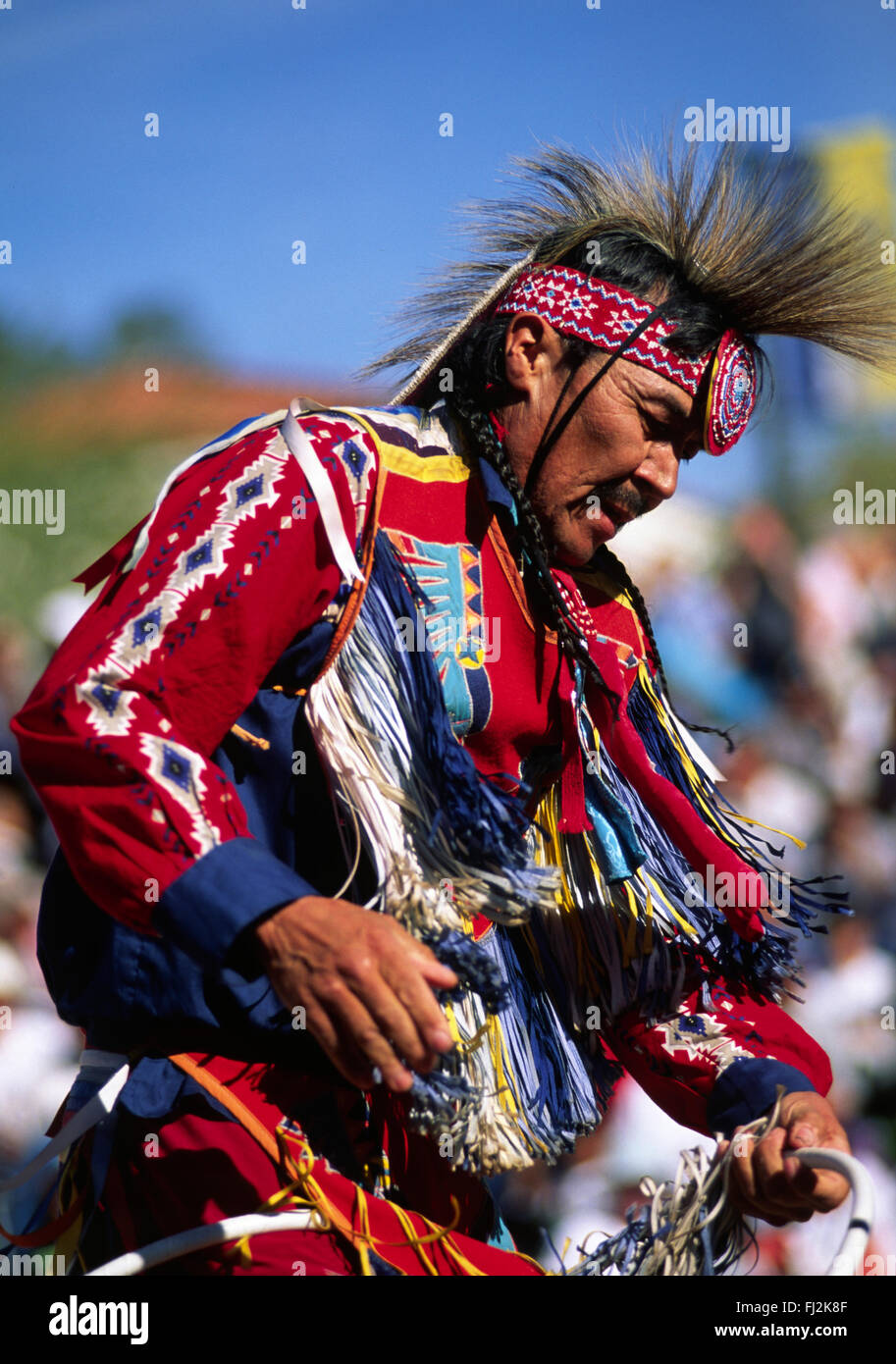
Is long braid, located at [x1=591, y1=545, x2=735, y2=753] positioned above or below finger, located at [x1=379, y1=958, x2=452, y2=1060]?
above

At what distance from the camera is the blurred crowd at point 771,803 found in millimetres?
4039

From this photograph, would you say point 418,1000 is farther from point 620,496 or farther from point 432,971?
point 620,496

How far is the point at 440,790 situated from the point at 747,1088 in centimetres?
70

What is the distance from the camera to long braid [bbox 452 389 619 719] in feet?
6.50

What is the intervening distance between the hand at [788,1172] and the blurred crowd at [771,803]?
5.62 ft

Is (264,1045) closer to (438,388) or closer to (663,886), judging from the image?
(663,886)

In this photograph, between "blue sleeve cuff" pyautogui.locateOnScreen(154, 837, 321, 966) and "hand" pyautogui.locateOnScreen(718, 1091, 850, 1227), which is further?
"hand" pyautogui.locateOnScreen(718, 1091, 850, 1227)

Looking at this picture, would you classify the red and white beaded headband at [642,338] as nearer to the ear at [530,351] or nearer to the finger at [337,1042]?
the ear at [530,351]
